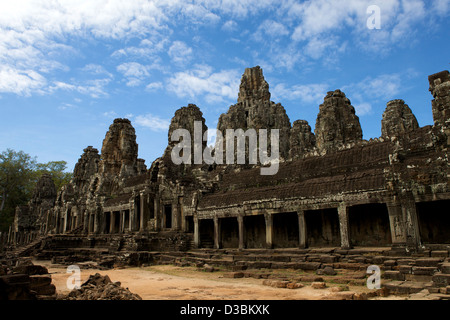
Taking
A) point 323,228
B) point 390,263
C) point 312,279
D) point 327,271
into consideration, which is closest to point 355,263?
point 327,271

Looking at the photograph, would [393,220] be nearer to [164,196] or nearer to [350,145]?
[350,145]

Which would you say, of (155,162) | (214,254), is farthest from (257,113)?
(214,254)

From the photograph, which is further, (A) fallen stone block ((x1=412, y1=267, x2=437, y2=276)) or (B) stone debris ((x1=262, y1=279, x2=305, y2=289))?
(B) stone debris ((x1=262, y1=279, x2=305, y2=289))

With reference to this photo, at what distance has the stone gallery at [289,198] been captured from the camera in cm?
1258

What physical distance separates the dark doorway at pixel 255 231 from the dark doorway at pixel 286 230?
115cm

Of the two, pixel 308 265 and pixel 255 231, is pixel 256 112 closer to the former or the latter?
pixel 255 231

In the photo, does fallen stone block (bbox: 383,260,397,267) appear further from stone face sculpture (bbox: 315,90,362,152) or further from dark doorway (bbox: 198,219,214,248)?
stone face sculpture (bbox: 315,90,362,152)

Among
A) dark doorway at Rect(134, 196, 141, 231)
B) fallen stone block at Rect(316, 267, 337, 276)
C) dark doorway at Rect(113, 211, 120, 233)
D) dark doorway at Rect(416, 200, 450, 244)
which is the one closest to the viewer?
fallen stone block at Rect(316, 267, 337, 276)

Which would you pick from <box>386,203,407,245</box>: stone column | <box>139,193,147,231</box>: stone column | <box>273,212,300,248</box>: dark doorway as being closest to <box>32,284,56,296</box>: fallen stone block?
<box>386,203,407,245</box>: stone column

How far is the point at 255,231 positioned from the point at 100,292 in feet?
45.7

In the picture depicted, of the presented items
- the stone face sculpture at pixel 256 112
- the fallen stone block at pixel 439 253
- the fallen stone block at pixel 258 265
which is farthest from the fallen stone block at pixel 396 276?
the stone face sculpture at pixel 256 112

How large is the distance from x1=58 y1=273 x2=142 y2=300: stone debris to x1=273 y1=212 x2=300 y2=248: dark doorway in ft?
38.6

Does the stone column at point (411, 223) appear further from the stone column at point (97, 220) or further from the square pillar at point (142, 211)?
the stone column at point (97, 220)

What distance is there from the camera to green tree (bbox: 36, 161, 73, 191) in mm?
68188
